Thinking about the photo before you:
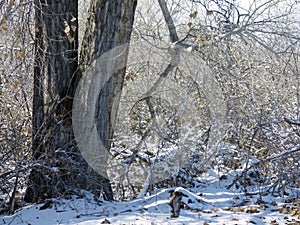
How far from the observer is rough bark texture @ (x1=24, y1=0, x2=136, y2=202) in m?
5.22

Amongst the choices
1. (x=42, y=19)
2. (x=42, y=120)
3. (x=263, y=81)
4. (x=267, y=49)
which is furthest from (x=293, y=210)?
(x=42, y=19)

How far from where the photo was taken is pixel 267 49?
219 inches

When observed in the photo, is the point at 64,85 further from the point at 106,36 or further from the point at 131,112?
the point at 131,112

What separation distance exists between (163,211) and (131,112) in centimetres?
255

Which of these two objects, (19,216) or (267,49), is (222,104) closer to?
(267,49)

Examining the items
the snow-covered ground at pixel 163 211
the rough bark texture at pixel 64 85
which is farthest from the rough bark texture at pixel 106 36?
the snow-covered ground at pixel 163 211

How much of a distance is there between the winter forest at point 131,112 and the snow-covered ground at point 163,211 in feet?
0.06

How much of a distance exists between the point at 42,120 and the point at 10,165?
2.28 feet

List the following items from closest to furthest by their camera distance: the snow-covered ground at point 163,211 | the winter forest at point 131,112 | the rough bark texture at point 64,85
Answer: the snow-covered ground at point 163,211
the winter forest at point 131,112
the rough bark texture at point 64,85

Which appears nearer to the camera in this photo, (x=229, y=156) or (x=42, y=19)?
(x=42, y=19)

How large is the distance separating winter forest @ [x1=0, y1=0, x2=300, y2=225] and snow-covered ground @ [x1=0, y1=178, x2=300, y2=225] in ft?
0.06

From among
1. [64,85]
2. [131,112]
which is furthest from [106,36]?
[131,112]

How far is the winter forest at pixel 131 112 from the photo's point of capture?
487 cm

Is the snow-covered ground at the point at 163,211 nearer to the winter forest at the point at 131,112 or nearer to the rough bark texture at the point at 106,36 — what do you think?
the winter forest at the point at 131,112
